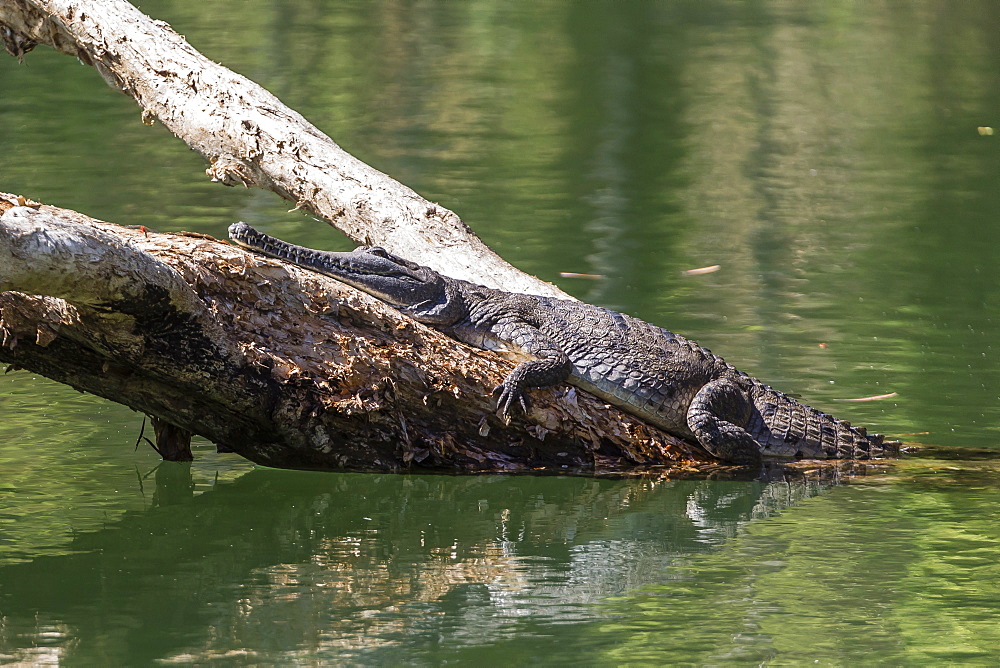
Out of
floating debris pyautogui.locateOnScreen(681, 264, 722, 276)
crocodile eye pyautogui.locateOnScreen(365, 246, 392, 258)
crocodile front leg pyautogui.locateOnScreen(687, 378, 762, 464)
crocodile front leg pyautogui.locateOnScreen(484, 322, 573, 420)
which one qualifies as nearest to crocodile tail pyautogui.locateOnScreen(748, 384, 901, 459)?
crocodile front leg pyautogui.locateOnScreen(687, 378, 762, 464)

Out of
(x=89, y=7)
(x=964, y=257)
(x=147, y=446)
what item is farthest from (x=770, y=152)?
(x=147, y=446)

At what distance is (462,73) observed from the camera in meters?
20.1

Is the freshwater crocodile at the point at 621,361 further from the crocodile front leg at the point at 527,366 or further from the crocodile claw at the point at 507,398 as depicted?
the crocodile claw at the point at 507,398

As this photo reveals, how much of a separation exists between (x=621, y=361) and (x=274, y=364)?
1612 mm

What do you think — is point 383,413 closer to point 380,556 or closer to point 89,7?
point 380,556

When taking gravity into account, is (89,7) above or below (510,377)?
above

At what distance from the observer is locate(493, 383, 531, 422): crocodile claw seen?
557 cm

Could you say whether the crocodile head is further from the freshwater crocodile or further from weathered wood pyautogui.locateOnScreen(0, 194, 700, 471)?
weathered wood pyautogui.locateOnScreen(0, 194, 700, 471)

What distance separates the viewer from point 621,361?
19.3ft

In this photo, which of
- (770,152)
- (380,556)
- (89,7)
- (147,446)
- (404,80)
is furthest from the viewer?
(404,80)

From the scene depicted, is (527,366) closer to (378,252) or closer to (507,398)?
(507,398)

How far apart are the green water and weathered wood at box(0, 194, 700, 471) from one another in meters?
0.20

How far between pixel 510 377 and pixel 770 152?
9984 mm

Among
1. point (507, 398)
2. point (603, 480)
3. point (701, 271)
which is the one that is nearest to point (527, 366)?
point (507, 398)
